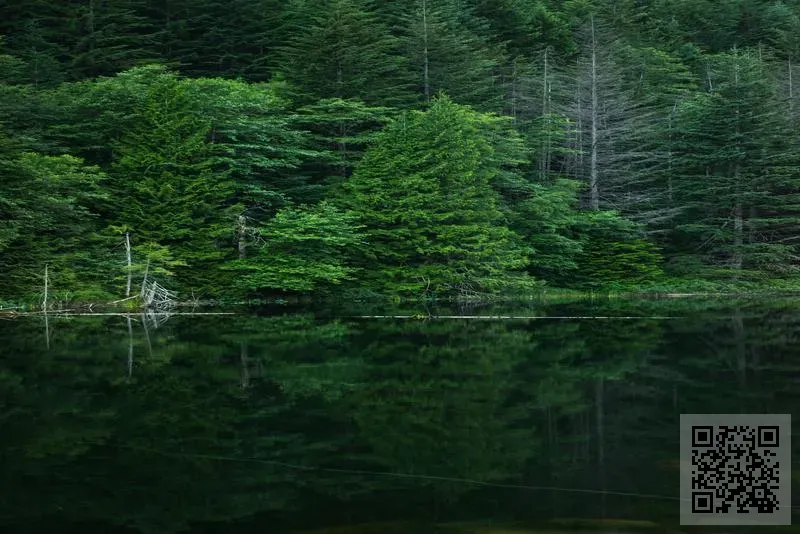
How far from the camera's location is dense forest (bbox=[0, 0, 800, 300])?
78.4ft

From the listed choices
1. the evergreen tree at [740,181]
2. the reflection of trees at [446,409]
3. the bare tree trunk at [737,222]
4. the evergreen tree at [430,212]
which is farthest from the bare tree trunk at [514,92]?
the reflection of trees at [446,409]

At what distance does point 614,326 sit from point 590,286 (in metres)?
15.9

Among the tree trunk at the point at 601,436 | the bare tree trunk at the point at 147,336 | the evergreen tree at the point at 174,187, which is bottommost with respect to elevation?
the bare tree trunk at the point at 147,336

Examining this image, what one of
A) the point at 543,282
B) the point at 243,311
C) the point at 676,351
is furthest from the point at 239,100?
the point at 676,351

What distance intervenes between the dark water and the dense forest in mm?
12059

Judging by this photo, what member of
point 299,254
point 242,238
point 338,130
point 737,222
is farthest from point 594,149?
point 242,238

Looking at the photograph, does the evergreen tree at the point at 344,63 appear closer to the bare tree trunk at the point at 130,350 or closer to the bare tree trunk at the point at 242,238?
the bare tree trunk at the point at 242,238

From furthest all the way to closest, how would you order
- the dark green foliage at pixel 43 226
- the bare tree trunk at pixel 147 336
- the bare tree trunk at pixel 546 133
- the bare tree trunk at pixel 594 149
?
1. the bare tree trunk at pixel 594 149
2. the bare tree trunk at pixel 546 133
3. the dark green foliage at pixel 43 226
4. the bare tree trunk at pixel 147 336

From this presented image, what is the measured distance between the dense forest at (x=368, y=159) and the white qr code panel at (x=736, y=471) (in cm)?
1843

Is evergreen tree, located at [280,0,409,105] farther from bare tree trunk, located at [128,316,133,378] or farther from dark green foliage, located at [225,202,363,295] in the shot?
bare tree trunk, located at [128,316,133,378]

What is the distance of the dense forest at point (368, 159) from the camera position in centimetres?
2391

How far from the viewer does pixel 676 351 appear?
10.4 m

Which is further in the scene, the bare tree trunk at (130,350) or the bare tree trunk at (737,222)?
the bare tree trunk at (737,222)

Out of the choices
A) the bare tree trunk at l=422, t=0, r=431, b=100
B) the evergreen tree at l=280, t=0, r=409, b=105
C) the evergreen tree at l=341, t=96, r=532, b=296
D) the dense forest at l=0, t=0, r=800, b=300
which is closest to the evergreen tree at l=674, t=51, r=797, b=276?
the dense forest at l=0, t=0, r=800, b=300
